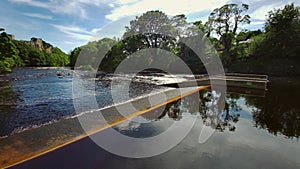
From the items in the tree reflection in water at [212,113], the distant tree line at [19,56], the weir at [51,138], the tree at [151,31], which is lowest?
the weir at [51,138]

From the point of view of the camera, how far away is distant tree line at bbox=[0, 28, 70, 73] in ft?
59.8

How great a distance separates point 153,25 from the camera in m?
28.5

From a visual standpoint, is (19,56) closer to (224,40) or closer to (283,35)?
(224,40)

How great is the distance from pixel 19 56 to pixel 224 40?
48.1 m

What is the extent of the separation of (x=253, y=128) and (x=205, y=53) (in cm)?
2160

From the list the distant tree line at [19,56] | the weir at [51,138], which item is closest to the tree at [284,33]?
the weir at [51,138]

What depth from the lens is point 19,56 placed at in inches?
1625

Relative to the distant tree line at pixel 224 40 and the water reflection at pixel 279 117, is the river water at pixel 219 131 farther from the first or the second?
the distant tree line at pixel 224 40

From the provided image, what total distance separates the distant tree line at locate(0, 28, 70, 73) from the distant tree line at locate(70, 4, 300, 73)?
14876mm

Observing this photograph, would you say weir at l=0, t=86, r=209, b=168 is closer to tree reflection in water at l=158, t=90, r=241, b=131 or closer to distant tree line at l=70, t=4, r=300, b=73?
tree reflection in water at l=158, t=90, r=241, b=131

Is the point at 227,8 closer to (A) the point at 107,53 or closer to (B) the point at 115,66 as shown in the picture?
(B) the point at 115,66

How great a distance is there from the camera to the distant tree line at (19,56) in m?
18.2

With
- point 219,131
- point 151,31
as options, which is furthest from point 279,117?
point 151,31

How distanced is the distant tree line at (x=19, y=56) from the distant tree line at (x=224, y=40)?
48.8 feet
